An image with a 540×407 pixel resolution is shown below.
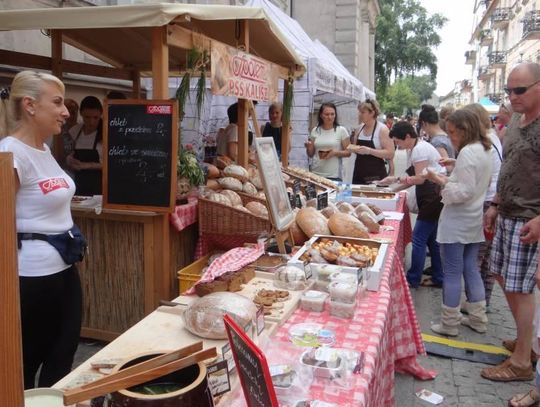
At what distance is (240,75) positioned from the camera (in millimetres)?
4270

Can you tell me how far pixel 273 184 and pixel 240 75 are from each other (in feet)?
4.96

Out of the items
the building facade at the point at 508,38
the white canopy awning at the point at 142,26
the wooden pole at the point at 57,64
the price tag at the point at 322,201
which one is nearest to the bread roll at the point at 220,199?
the price tag at the point at 322,201

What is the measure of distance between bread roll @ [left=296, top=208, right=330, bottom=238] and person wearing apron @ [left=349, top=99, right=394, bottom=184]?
9.01ft

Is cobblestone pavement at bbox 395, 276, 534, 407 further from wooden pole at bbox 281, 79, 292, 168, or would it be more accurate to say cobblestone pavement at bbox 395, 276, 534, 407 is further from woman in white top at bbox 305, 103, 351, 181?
wooden pole at bbox 281, 79, 292, 168

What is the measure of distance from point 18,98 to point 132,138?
1.20 metres

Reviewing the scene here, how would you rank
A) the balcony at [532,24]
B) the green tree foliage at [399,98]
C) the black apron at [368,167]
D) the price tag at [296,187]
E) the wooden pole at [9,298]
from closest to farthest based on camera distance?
1. the wooden pole at [9,298]
2. the price tag at [296,187]
3. the black apron at [368,167]
4. the balcony at [532,24]
5. the green tree foliage at [399,98]

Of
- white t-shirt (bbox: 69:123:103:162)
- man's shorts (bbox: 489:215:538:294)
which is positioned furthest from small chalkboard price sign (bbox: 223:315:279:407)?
white t-shirt (bbox: 69:123:103:162)

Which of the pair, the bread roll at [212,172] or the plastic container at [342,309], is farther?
the bread roll at [212,172]

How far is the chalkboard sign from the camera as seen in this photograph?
134 inches

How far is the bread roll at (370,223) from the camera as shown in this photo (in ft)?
12.6

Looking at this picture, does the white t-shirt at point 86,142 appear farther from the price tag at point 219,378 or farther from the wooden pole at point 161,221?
the price tag at point 219,378

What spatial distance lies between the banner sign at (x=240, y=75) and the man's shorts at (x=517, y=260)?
2.38 metres

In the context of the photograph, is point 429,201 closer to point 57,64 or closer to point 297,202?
point 297,202

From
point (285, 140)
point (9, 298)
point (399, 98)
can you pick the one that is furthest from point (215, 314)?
point (399, 98)
